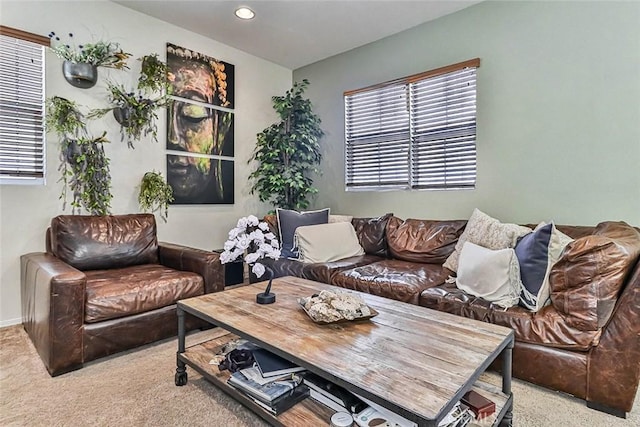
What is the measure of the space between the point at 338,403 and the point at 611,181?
95.4 inches

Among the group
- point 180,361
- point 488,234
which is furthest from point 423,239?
point 180,361

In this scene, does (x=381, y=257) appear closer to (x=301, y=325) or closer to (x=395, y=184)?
(x=395, y=184)

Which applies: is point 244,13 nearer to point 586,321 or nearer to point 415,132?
point 415,132

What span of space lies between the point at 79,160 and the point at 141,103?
0.76m

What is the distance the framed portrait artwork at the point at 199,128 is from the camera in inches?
133

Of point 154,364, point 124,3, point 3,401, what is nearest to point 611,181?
point 154,364

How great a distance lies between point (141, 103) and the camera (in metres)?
3.09

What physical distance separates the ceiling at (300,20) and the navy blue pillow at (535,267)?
2242 millimetres

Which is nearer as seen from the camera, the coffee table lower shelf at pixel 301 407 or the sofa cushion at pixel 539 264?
the coffee table lower shelf at pixel 301 407

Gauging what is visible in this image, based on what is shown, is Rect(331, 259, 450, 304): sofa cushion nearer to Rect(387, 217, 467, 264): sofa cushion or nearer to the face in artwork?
Rect(387, 217, 467, 264): sofa cushion

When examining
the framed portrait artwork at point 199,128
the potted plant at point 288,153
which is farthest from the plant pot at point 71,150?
the potted plant at point 288,153

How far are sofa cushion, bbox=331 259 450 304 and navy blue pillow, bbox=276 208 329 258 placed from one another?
0.74 meters

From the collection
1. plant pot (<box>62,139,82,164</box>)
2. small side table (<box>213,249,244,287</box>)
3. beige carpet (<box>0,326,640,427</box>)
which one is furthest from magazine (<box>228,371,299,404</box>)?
plant pot (<box>62,139,82,164</box>)

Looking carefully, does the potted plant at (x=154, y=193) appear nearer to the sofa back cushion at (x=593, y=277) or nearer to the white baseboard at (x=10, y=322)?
the white baseboard at (x=10, y=322)
